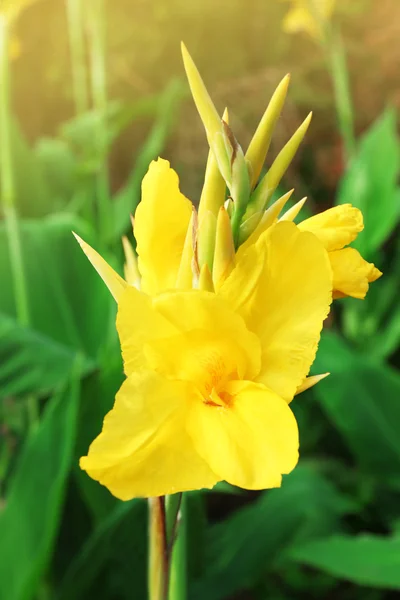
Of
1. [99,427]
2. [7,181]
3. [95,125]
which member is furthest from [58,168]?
[99,427]

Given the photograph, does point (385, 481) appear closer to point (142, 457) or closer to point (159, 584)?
point (159, 584)

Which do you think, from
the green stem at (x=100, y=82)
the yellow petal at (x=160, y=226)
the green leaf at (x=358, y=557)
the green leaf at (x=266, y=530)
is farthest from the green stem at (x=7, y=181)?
the yellow petal at (x=160, y=226)

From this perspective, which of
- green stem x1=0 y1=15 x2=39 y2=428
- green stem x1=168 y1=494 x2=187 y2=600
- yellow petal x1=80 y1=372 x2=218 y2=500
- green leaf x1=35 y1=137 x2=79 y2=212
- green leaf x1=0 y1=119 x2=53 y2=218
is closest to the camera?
yellow petal x1=80 y1=372 x2=218 y2=500

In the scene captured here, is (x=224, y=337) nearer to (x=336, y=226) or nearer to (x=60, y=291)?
(x=336, y=226)

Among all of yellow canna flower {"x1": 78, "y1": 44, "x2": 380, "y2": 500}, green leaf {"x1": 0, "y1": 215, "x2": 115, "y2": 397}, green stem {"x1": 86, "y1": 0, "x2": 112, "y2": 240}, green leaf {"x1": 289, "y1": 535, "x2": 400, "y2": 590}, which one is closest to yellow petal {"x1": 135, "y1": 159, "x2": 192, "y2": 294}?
yellow canna flower {"x1": 78, "y1": 44, "x2": 380, "y2": 500}

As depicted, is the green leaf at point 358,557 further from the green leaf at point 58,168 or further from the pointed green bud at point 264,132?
the green leaf at point 58,168

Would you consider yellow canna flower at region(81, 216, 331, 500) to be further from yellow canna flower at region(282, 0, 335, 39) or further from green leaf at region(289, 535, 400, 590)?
yellow canna flower at region(282, 0, 335, 39)
